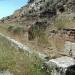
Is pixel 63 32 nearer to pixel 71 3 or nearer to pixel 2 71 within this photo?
pixel 2 71

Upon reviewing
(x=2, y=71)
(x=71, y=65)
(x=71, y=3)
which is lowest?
(x=2, y=71)

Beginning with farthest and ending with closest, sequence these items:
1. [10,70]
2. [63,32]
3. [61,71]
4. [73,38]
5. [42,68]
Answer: [63,32]
[73,38]
[10,70]
[42,68]
[61,71]

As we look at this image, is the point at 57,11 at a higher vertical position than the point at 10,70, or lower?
higher

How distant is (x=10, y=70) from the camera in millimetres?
5898

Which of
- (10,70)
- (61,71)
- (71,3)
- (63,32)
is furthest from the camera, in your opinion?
(71,3)

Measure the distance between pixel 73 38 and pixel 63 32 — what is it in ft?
2.62

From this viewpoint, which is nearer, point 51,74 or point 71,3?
point 51,74

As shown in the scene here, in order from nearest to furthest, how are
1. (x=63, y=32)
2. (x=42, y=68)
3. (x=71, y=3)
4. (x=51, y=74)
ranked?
1. (x=51, y=74)
2. (x=42, y=68)
3. (x=63, y=32)
4. (x=71, y=3)

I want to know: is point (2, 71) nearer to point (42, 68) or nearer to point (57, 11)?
point (42, 68)

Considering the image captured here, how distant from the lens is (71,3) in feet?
43.9

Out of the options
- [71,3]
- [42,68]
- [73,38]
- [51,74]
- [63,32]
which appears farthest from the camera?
[71,3]

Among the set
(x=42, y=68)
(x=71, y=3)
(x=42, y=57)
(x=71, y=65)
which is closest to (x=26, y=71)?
(x=42, y=68)

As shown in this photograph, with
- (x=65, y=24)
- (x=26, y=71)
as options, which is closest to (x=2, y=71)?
(x=26, y=71)

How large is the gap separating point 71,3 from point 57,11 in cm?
95
